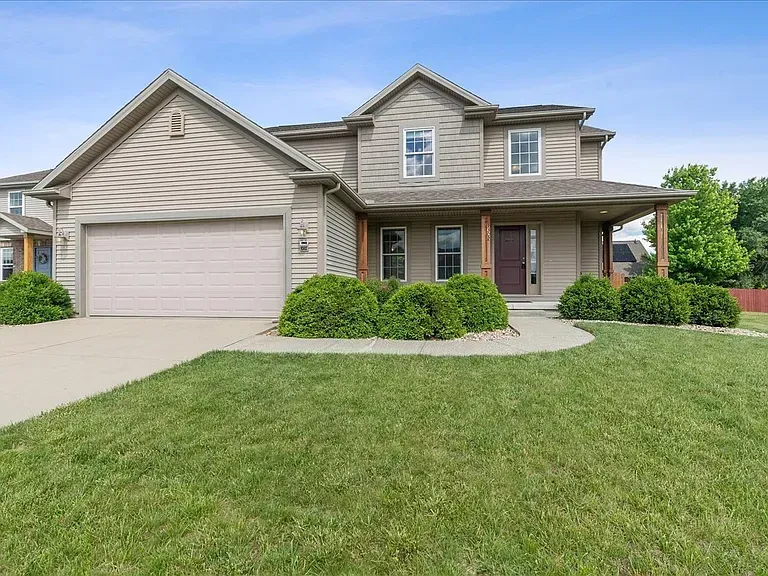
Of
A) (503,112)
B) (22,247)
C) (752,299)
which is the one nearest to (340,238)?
(503,112)

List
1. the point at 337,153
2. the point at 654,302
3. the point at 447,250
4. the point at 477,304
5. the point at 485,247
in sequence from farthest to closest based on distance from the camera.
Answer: the point at 337,153 < the point at 447,250 < the point at 485,247 < the point at 654,302 < the point at 477,304

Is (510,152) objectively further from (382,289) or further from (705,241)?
(705,241)

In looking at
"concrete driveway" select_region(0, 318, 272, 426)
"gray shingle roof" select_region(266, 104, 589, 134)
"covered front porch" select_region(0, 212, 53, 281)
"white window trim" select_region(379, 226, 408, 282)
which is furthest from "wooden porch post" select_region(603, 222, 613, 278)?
"covered front porch" select_region(0, 212, 53, 281)

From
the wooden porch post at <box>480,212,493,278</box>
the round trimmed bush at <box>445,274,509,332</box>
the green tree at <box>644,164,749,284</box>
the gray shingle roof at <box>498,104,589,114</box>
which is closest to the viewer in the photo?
the round trimmed bush at <box>445,274,509,332</box>

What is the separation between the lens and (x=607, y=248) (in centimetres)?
1384

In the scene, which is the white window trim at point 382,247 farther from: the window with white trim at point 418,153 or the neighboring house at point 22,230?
the neighboring house at point 22,230

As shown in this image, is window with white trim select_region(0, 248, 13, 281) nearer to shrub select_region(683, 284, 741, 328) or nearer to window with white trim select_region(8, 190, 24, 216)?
window with white trim select_region(8, 190, 24, 216)

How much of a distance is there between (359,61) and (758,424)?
11.4 metres

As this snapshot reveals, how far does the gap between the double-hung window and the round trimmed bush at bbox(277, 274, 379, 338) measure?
5.34 m

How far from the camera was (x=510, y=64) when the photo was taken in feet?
37.4

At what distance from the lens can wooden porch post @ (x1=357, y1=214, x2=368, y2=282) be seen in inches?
447

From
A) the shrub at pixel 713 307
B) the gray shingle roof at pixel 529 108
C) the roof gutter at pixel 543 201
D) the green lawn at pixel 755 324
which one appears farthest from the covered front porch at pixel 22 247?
the green lawn at pixel 755 324

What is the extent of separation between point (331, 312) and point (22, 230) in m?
13.2

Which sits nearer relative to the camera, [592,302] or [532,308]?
[592,302]
